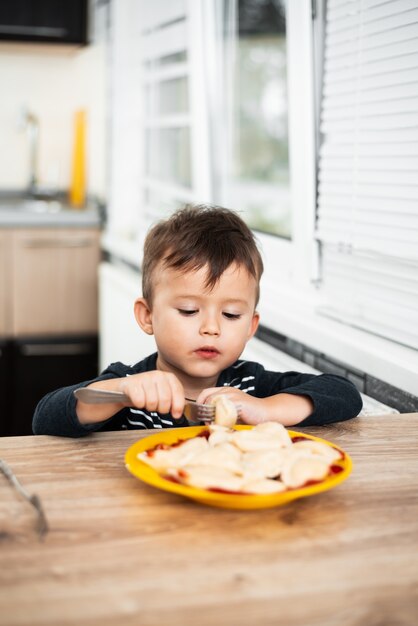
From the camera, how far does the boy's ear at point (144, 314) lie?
62.4 inches

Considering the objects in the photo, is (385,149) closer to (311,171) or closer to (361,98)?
(361,98)

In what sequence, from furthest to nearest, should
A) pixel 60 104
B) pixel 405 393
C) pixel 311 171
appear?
pixel 60 104
pixel 311 171
pixel 405 393

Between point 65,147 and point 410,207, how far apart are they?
3.15m

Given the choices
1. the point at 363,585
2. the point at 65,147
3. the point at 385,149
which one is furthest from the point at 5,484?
the point at 65,147

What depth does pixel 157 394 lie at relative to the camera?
3.80ft

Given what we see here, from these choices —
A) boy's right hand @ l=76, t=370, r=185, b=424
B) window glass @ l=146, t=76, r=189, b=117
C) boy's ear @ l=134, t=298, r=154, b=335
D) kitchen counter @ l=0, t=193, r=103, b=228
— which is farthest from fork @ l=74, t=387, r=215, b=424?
kitchen counter @ l=0, t=193, r=103, b=228

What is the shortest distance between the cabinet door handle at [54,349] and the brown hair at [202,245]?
2245 millimetres

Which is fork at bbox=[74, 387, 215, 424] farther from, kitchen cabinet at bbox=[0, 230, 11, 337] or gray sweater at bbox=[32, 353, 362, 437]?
kitchen cabinet at bbox=[0, 230, 11, 337]

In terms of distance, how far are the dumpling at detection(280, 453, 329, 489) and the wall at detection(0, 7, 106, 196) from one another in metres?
3.37

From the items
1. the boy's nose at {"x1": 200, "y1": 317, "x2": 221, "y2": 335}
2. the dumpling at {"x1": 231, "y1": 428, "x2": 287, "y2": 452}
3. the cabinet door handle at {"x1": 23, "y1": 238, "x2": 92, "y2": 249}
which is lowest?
the dumpling at {"x1": 231, "y1": 428, "x2": 287, "y2": 452}

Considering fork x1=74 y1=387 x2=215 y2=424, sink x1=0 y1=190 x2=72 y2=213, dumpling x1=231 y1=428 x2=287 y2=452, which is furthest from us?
sink x1=0 y1=190 x2=72 y2=213

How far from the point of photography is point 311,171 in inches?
79.5

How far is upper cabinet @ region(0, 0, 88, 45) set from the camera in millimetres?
3904

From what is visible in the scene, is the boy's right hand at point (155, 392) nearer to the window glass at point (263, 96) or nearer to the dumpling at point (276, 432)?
the dumpling at point (276, 432)
